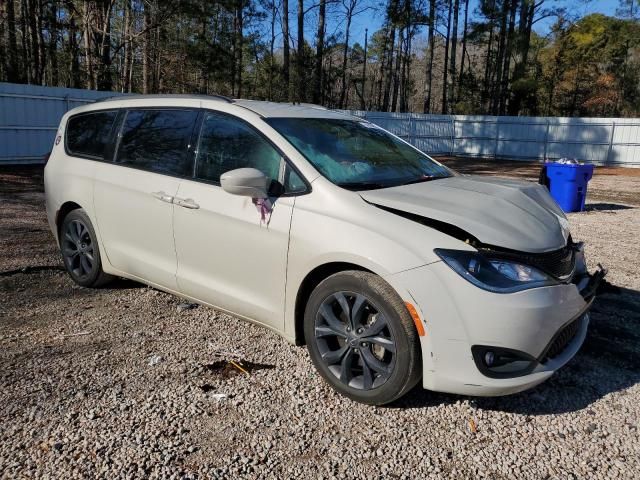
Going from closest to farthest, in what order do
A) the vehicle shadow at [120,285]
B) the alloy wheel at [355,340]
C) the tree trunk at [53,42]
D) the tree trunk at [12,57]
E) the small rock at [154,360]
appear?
the alloy wheel at [355,340] < the small rock at [154,360] < the vehicle shadow at [120,285] < the tree trunk at [12,57] < the tree trunk at [53,42]

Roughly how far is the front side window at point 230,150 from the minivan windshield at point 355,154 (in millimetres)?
171

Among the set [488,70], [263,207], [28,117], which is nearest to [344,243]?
[263,207]

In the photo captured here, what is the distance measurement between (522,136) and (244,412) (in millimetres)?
28457

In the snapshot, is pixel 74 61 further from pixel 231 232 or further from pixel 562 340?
pixel 562 340

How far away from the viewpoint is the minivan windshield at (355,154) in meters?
3.43

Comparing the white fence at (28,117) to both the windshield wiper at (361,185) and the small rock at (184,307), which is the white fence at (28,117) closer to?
the small rock at (184,307)

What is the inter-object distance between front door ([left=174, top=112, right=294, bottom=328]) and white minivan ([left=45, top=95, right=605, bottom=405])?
0.03ft

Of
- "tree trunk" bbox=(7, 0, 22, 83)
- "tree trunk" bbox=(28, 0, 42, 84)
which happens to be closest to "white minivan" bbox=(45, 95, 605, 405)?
"tree trunk" bbox=(7, 0, 22, 83)

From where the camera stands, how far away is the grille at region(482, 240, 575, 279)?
282cm

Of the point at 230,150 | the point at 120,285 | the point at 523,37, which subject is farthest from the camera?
the point at 523,37

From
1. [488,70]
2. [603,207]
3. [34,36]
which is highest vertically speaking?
[488,70]

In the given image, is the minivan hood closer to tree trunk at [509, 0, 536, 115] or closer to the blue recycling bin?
the blue recycling bin

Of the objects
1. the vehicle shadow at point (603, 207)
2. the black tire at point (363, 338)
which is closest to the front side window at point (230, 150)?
the black tire at point (363, 338)

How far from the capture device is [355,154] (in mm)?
3768
